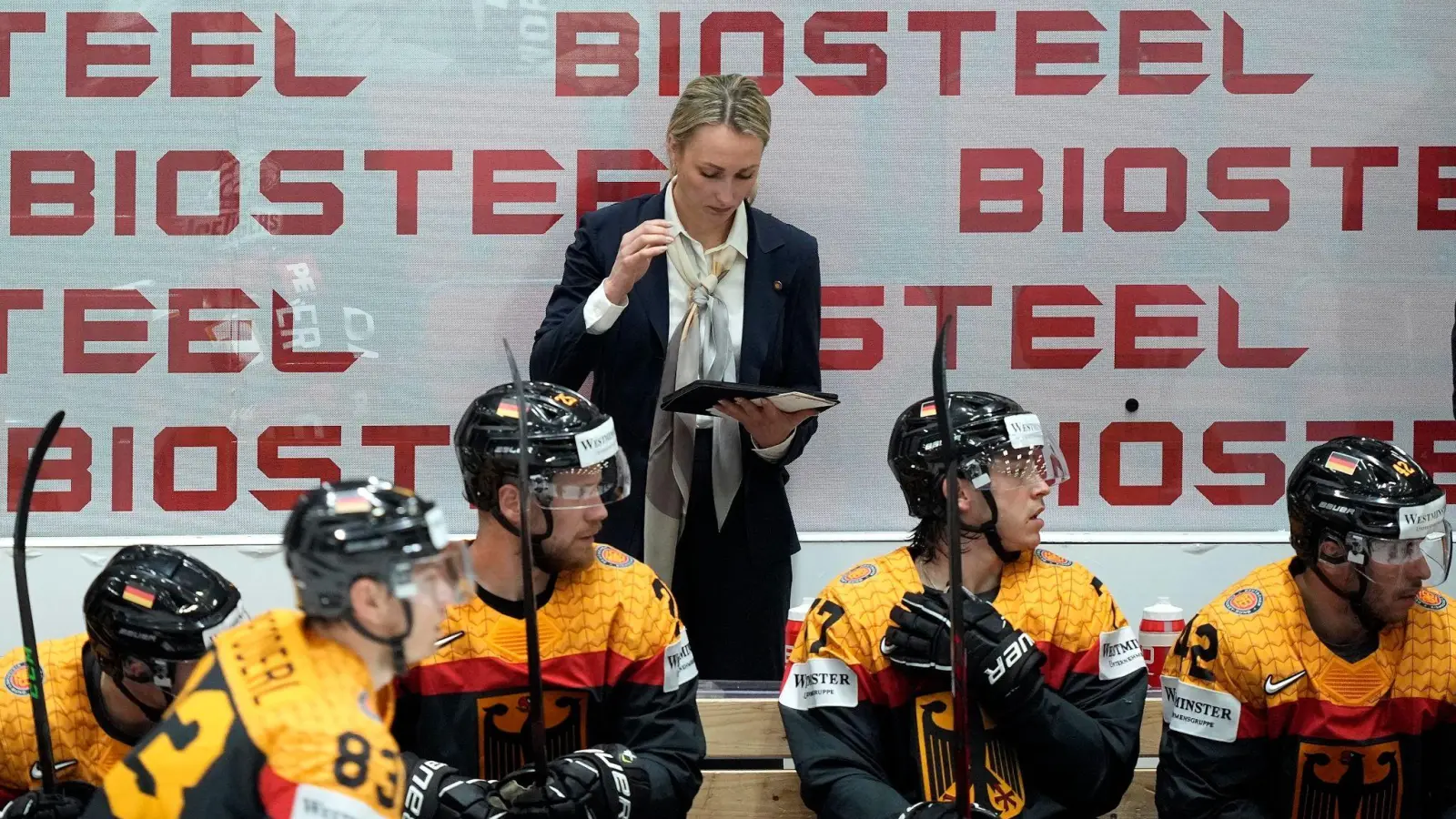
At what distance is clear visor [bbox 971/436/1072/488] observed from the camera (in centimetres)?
313

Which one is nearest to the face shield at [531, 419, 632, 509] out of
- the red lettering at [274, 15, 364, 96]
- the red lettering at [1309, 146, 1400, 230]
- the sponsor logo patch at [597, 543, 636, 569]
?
the sponsor logo patch at [597, 543, 636, 569]

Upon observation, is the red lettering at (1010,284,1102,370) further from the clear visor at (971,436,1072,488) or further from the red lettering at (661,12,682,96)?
the clear visor at (971,436,1072,488)

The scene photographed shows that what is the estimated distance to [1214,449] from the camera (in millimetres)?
4422

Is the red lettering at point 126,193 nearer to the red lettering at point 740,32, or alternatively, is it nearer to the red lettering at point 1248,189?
the red lettering at point 740,32

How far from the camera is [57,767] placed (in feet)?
9.57

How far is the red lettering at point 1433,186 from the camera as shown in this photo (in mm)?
4371

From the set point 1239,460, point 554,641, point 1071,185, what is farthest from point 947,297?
point 554,641

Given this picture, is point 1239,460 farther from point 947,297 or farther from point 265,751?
point 265,751

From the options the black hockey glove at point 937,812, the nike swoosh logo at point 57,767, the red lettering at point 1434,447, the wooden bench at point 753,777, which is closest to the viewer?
the black hockey glove at point 937,812

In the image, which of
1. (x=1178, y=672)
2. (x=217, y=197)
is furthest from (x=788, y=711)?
(x=217, y=197)

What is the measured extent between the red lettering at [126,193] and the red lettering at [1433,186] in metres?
3.33

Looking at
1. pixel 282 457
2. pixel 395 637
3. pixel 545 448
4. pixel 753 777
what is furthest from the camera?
pixel 282 457

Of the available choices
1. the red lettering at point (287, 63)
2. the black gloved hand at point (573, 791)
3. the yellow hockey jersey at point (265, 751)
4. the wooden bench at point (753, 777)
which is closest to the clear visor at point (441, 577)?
the yellow hockey jersey at point (265, 751)

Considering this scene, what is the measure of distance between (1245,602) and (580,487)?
1.27 metres
